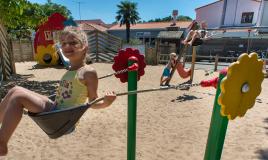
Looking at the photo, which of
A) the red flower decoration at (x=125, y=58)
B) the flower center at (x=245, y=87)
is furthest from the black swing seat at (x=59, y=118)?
the red flower decoration at (x=125, y=58)

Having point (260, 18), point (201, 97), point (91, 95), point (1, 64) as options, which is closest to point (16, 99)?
point (91, 95)

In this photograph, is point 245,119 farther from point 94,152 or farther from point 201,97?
point 94,152

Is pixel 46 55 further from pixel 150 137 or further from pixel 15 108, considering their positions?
pixel 15 108

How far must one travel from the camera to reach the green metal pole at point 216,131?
2.43 m

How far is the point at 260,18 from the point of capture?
26.8 meters

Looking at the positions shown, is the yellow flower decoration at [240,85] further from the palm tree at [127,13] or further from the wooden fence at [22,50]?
the palm tree at [127,13]

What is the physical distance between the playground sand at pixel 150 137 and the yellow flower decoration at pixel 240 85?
1.59 meters

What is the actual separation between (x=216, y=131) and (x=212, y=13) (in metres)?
30.9

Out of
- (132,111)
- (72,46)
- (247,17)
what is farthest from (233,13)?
(72,46)

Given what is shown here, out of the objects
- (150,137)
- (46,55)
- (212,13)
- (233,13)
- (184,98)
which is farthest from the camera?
(212,13)

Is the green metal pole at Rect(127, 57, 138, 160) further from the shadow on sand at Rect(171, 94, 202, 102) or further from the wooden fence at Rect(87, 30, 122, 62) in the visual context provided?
the wooden fence at Rect(87, 30, 122, 62)

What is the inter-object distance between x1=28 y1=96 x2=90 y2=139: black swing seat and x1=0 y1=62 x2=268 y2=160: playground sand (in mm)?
1526

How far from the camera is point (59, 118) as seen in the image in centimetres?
214

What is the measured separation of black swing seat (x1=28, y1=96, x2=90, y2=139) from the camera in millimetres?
2094
